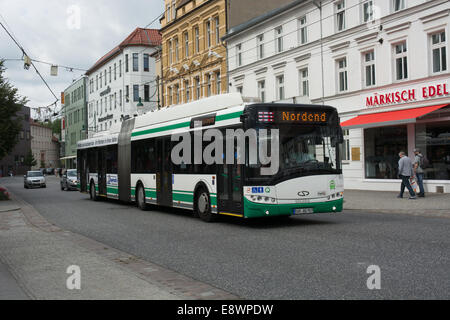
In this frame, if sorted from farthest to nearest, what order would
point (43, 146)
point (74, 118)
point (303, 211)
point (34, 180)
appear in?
point (43, 146)
point (74, 118)
point (34, 180)
point (303, 211)

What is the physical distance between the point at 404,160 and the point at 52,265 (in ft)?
49.2

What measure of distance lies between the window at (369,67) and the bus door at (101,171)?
41.1ft

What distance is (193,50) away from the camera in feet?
143

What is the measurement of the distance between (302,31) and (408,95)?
9.11 m

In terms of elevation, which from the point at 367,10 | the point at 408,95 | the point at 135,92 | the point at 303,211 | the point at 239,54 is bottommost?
the point at 303,211

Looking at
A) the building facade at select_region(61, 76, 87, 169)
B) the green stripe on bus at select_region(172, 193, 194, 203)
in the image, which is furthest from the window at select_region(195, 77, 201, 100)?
the building facade at select_region(61, 76, 87, 169)

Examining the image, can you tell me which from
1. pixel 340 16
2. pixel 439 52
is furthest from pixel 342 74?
pixel 439 52

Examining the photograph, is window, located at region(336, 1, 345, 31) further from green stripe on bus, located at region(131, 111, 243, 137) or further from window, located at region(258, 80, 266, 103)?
green stripe on bus, located at region(131, 111, 243, 137)

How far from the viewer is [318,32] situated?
2891cm

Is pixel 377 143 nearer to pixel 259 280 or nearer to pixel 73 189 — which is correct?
pixel 259 280

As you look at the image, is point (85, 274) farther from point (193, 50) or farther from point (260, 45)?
point (193, 50)

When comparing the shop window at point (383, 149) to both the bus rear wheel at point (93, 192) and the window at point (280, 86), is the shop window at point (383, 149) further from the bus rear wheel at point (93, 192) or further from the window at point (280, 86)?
the bus rear wheel at point (93, 192)

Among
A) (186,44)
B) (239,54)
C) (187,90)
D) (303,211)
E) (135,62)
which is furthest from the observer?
(135,62)

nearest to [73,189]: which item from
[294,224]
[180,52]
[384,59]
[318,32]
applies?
[180,52]
